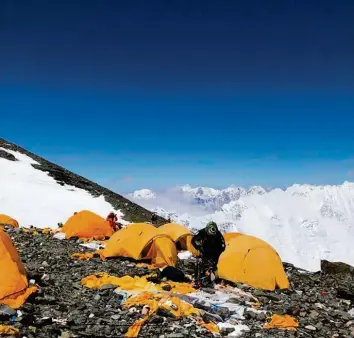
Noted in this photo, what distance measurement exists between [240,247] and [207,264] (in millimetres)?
2763

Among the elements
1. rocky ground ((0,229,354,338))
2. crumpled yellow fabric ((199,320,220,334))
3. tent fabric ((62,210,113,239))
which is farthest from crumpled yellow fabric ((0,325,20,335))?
tent fabric ((62,210,113,239))

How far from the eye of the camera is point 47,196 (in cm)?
5219

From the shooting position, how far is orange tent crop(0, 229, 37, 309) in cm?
1256

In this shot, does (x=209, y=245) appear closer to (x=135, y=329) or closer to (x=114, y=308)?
(x=114, y=308)

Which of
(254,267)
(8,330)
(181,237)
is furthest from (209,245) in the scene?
(8,330)

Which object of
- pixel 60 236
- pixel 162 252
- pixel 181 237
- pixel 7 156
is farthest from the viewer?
pixel 7 156

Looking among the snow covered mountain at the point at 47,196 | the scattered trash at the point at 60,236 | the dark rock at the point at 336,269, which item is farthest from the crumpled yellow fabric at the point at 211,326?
the snow covered mountain at the point at 47,196

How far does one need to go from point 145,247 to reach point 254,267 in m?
5.55

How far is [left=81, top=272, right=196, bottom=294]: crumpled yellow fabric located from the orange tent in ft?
Answer: 8.12

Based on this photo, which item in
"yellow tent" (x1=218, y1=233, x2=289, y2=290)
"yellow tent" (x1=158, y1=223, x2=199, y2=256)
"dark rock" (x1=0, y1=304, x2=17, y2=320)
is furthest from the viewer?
"yellow tent" (x1=158, y1=223, x2=199, y2=256)

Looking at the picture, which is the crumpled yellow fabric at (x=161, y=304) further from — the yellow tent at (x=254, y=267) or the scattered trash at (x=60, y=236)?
the scattered trash at (x=60, y=236)

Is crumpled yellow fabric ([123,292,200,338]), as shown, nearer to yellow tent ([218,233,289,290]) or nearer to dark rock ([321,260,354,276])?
yellow tent ([218,233,289,290])

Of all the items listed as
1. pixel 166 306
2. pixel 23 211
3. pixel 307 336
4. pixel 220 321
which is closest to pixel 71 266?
pixel 166 306

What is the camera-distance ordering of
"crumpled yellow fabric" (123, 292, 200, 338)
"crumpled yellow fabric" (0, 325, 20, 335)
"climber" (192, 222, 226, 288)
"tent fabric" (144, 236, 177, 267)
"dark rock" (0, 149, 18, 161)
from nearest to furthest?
"crumpled yellow fabric" (0, 325, 20, 335) < "crumpled yellow fabric" (123, 292, 200, 338) < "climber" (192, 222, 226, 288) < "tent fabric" (144, 236, 177, 267) < "dark rock" (0, 149, 18, 161)
